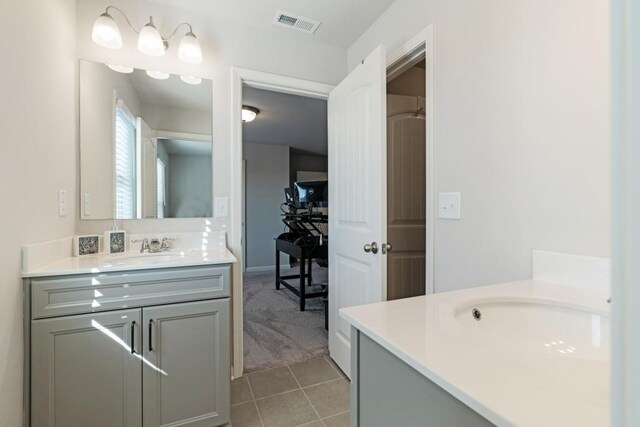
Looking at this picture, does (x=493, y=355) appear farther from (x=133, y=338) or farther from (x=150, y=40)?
(x=150, y=40)

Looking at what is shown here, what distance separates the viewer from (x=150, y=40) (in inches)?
69.2

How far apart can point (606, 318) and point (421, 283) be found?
1.59 metres

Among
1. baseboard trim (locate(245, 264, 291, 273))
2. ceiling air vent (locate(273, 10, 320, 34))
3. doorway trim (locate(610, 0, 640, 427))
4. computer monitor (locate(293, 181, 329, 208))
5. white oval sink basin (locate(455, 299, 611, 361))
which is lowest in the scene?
baseboard trim (locate(245, 264, 291, 273))

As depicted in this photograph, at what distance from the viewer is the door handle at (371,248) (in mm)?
1696

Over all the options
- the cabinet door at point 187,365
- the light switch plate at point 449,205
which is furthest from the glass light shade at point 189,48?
the light switch plate at point 449,205

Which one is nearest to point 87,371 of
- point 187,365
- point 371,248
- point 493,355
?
point 187,365

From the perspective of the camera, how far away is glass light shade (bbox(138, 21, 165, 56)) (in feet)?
5.73

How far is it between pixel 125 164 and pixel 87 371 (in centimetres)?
115

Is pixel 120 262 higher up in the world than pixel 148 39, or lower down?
lower down

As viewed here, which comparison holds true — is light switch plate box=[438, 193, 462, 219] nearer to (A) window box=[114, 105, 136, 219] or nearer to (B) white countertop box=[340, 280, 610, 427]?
(B) white countertop box=[340, 280, 610, 427]

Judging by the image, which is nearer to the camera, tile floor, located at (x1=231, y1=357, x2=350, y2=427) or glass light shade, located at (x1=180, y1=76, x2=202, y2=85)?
tile floor, located at (x1=231, y1=357, x2=350, y2=427)

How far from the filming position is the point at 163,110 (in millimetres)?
1979

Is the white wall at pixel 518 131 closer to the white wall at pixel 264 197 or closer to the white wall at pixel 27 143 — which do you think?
the white wall at pixel 27 143

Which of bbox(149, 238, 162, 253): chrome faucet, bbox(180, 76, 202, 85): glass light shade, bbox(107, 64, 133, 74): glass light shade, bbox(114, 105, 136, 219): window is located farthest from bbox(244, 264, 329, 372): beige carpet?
bbox(107, 64, 133, 74): glass light shade
